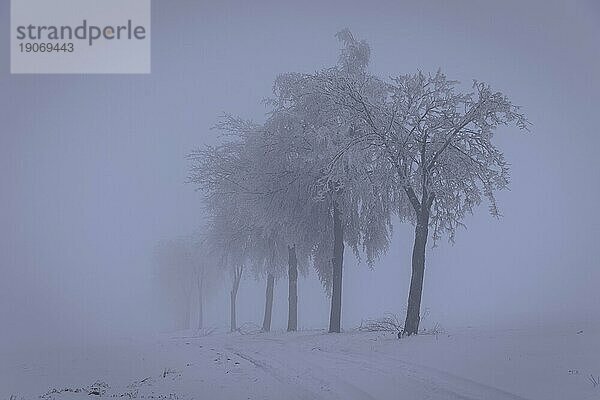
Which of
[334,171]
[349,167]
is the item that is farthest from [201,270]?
[334,171]

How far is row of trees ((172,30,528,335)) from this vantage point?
65.5ft

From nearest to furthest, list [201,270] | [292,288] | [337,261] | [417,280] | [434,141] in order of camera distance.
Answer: [417,280]
[434,141]
[337,261]
[292,288]
[201,270]

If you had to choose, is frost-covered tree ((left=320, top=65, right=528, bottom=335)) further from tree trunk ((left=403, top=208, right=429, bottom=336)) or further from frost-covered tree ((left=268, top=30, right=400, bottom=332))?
frost-covered tree ((left=268, top=30, right=400, bottom=332))

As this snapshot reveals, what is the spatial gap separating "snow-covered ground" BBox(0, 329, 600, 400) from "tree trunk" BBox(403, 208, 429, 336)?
931mm

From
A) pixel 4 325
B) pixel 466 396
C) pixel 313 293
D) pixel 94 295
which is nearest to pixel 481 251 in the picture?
pixel 313 293

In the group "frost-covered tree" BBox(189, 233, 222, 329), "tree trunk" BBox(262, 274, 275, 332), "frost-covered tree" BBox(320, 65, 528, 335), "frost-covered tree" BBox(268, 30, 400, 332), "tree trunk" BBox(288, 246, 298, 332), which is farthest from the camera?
"frost-covered tree" BBox(189, 233, 222, 329)

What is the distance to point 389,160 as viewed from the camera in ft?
69.1

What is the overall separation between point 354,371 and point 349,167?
1051 cm

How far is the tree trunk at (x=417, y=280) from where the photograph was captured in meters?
19.1

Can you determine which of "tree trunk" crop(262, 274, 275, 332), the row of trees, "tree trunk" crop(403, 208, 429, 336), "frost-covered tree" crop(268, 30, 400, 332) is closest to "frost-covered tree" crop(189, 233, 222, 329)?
"tree trunk" crop(262, 274, 275, 332)

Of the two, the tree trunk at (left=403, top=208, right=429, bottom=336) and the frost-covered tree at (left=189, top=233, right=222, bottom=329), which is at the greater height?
the tree trunk at (left=403, top=208, right=429, bottom=336)

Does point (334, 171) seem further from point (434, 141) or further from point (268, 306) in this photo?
point (268, 306)

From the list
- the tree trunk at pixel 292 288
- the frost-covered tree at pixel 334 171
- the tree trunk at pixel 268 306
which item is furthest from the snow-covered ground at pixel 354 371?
the tree trunk at pixel 268 306

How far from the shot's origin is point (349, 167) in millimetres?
22219
